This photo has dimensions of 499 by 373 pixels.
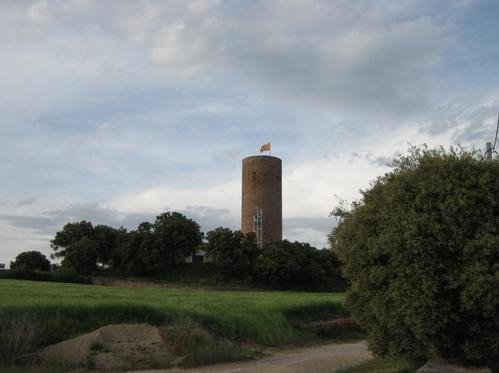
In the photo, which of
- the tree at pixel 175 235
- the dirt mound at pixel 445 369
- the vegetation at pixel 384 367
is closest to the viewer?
the dirt mound at pixel 445 369

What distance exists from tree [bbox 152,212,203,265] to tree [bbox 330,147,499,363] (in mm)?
45372

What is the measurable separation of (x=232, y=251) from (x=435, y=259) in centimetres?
4447

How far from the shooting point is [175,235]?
55.0 m

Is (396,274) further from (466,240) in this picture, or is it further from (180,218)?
(180,218)

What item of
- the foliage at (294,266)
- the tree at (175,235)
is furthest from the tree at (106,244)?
the foliage at (294,266)

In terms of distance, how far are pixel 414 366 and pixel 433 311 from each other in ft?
6.36

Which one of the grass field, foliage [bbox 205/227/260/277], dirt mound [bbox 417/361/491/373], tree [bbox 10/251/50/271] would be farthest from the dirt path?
tree [bbox 10/251/50/271]

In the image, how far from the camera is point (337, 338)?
20812mm

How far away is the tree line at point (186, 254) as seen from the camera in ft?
174

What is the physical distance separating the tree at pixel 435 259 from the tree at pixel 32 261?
56.9 m

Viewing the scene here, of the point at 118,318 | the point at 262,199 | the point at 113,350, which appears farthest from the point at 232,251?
the point at 113,350

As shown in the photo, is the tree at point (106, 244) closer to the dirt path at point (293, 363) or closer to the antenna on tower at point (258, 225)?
the antenna on tower at point (258, 225)

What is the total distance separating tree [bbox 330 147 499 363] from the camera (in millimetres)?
9117

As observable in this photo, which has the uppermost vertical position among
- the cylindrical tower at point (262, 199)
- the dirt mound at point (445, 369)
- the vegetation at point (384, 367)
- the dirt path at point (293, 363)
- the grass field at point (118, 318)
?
the cylindrical tower at point (262, 199)
